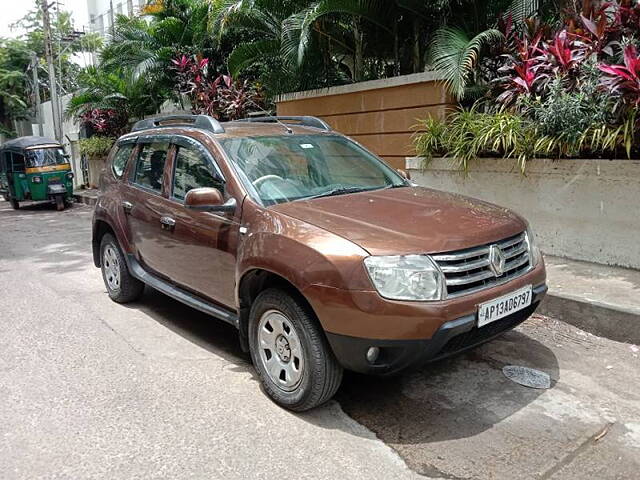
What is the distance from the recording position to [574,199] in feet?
19.4

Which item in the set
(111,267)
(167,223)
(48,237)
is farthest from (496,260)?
(48,237)

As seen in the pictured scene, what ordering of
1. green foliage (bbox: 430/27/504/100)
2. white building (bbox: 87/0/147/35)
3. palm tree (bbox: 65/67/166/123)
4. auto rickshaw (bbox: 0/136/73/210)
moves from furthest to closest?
white building (bbox: 87/0/147/35) < palm tree (bbox: 65/67/166/123) < auto rickshaw (bbox: 0/136/73/210) < green foliage (bbox: 430/27/504/100)

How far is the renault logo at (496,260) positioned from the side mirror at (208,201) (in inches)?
66.0

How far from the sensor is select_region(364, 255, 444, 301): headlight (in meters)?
2.91

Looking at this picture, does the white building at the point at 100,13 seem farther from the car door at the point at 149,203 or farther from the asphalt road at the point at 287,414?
the asphalt road at the point at 287,414

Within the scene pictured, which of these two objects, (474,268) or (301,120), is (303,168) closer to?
(301,120)

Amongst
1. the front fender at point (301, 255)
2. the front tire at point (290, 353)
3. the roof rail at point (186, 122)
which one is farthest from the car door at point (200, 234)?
the front tire at point (290, 353)

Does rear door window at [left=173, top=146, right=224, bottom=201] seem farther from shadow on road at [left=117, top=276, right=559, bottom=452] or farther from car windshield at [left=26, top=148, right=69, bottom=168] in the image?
car windshield at [left=26, top=148, right=69, bottom=168]

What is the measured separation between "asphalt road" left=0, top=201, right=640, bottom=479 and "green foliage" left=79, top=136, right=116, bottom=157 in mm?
14501

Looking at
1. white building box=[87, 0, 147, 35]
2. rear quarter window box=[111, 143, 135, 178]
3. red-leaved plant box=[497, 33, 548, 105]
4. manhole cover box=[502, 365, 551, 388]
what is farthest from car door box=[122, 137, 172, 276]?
white building box=[87, 0, 147, 35]

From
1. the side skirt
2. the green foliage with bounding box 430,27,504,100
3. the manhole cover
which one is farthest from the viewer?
the green foliage with bounding box 430,27,504,100

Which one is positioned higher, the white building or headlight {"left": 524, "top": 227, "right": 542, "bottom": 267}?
the white building

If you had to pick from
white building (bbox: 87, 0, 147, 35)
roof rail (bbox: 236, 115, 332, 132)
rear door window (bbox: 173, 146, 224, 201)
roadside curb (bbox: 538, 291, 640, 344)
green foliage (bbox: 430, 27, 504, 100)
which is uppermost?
white building (bbox: 87, 0, 147, 35)

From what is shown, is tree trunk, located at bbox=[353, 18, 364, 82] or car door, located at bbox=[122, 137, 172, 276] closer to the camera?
car door, located at bbox=[122, 137, 172, 276]
